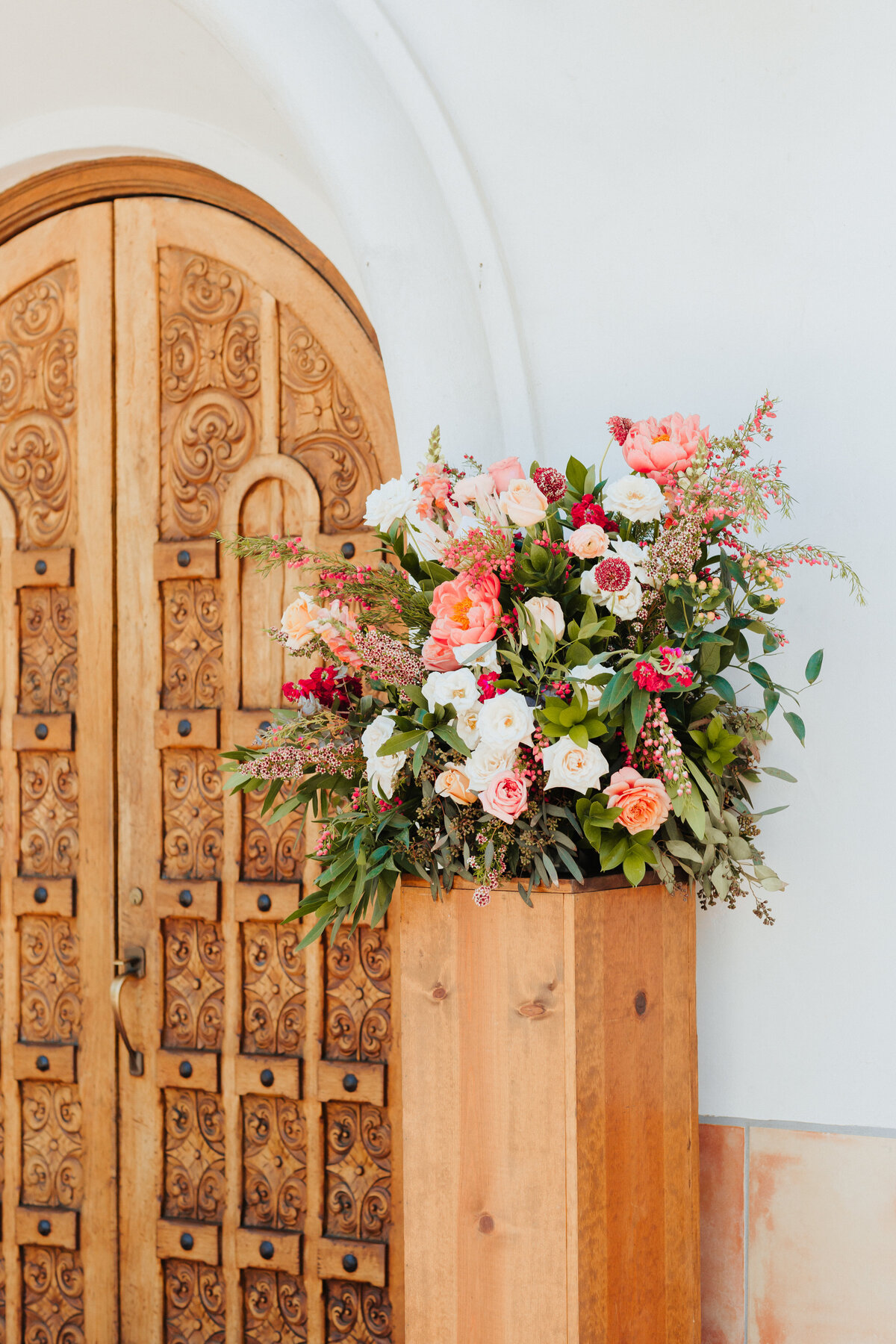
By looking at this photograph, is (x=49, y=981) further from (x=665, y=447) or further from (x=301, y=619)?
(x=665, y=447)

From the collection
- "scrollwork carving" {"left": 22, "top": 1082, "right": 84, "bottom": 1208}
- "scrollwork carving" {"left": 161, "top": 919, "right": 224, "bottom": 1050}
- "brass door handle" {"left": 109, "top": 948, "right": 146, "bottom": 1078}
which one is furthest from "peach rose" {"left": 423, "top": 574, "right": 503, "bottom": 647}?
"scrollwork carving" {"left": 22, "top": 1082, "right": 84, "bottom": 1208}

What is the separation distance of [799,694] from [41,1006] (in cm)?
156

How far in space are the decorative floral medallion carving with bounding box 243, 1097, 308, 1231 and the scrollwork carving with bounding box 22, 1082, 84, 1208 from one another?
1.20ft

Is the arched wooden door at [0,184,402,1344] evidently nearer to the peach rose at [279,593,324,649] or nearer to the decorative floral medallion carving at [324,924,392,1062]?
the decorative floral medallion carving at [324,924,392,1062]

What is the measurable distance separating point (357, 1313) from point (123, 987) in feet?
2.33

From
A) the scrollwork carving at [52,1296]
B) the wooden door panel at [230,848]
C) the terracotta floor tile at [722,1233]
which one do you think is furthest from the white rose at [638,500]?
the scrollwork carving at [52,1296]

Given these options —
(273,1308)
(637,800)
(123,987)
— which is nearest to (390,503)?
(637,800)

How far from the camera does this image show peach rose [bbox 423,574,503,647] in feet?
3.69

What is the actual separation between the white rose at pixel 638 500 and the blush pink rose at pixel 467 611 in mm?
169

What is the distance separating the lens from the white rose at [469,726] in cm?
115

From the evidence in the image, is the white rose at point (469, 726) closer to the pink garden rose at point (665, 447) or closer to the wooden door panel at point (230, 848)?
the pink garden rose at point (665, 447)

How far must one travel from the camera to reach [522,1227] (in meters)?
1.21

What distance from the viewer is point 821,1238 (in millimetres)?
1452

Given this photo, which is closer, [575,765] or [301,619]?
[575,765]
